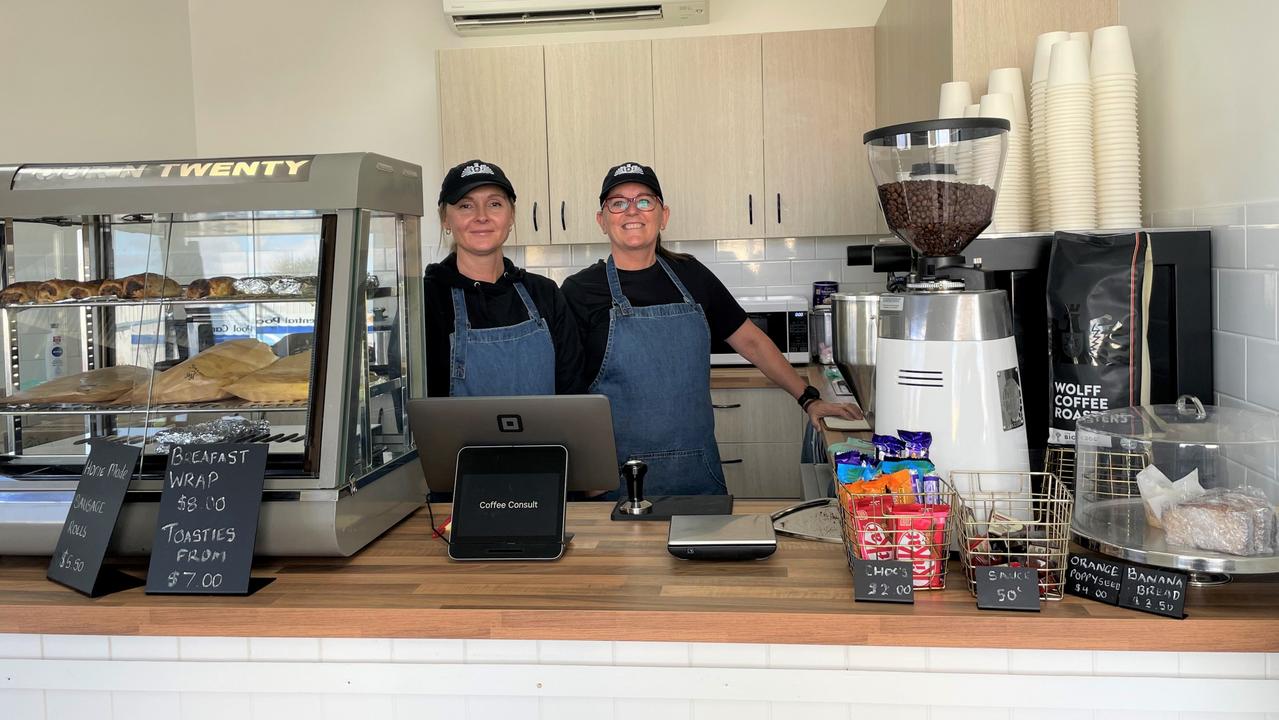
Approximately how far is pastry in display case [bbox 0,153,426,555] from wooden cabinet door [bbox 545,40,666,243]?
2.46 metres

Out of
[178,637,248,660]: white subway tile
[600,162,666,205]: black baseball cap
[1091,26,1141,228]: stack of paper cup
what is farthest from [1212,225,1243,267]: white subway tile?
[178,637,248,660]: white subway tile

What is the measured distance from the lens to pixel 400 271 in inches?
78.4

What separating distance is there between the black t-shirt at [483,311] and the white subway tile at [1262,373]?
154 cm

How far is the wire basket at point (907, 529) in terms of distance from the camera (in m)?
1.42

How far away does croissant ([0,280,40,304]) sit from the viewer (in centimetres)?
188

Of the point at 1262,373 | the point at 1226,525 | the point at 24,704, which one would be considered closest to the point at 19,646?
the point at 24,704

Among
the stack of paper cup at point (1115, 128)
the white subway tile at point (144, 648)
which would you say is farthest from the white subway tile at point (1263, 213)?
the white subway tile at point (144, 648)

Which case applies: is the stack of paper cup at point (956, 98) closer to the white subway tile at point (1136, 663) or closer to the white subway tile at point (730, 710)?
the white subway tile at point (1136, 663)

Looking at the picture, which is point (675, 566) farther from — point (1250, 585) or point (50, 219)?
point (50, 219)

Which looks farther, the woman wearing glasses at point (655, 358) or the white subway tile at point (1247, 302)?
the woman wearing glasses at point (655, 358)

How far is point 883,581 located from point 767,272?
3467mm

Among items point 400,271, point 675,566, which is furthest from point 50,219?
point 675,566

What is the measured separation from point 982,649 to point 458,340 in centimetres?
158

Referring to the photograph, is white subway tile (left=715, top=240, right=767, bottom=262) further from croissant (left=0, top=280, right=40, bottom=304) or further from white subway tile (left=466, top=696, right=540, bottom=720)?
white subway tile (left=466, top=696, right=540, bottom=720)
